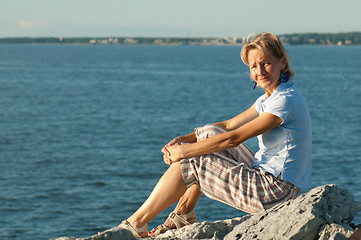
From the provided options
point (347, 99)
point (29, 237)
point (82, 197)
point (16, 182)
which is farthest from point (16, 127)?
point (347, 99)

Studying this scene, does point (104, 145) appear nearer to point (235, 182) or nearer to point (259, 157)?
point (259, 157)

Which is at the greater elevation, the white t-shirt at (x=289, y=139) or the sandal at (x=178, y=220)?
the white t-shirt at (x=289, y=139)

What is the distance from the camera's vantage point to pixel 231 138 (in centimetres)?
470

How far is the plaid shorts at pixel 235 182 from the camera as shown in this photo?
4.67 m

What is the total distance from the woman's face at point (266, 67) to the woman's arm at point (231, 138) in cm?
37

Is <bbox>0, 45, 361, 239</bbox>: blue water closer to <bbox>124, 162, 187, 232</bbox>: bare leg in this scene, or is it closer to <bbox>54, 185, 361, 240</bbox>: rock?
<bbox>124, 162, 187, 232</bbox>: bare leg

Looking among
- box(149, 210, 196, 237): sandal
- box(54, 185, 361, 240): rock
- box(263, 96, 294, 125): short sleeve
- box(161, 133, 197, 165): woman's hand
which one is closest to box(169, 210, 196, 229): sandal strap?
box(149, 210, 196, 237): sandal

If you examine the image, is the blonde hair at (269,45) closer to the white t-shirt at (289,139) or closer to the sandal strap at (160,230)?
the white t-shirt at (289,139)

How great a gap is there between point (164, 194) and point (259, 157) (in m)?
0.93

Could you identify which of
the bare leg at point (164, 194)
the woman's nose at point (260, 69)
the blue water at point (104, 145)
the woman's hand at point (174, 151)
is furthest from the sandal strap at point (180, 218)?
the blue water at point (104, 145)

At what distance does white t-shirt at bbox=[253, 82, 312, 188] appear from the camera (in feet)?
15.2

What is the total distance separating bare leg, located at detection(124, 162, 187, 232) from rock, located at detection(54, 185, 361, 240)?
0.69m

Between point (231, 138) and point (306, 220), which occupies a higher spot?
point (231, 138)

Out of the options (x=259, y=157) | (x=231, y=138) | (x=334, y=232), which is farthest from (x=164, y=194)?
(x=334, y=232)
